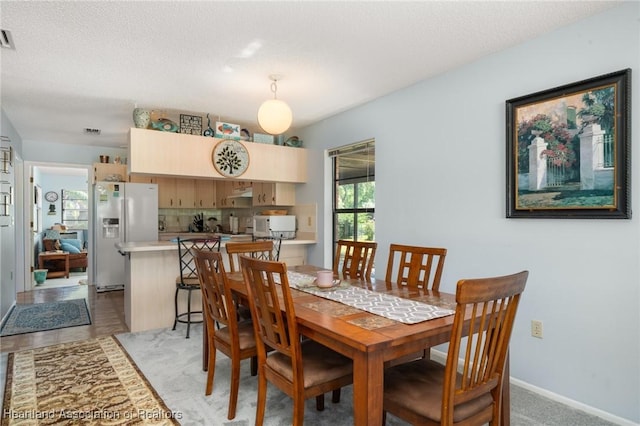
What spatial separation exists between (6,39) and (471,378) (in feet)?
10.9

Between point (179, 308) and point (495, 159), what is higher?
point (495, 159)

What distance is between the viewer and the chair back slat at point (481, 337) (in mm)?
1267

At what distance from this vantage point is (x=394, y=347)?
1.42 metres

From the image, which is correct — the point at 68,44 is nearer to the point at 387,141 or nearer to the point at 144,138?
the point at 144,138

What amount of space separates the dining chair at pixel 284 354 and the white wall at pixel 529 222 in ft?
4.88

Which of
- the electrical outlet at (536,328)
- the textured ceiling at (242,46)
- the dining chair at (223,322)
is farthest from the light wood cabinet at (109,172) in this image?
the electrical outlet at (536,328)

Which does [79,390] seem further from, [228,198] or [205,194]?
[205,194]

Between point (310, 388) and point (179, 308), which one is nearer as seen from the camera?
point (310, 388)

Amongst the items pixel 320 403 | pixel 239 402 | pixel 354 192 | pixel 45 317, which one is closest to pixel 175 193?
pixel 45 317

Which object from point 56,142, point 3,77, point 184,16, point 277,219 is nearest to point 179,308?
point 277,219

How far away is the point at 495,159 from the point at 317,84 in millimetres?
1637

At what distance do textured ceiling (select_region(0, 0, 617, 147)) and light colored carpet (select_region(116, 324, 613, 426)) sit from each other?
2318mm

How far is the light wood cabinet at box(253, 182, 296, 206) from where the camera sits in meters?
4.98

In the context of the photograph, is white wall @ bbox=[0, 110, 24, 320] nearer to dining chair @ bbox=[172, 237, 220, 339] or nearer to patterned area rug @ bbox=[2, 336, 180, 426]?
patterned area rug @ bbox=[2, 336, 180, 426]
